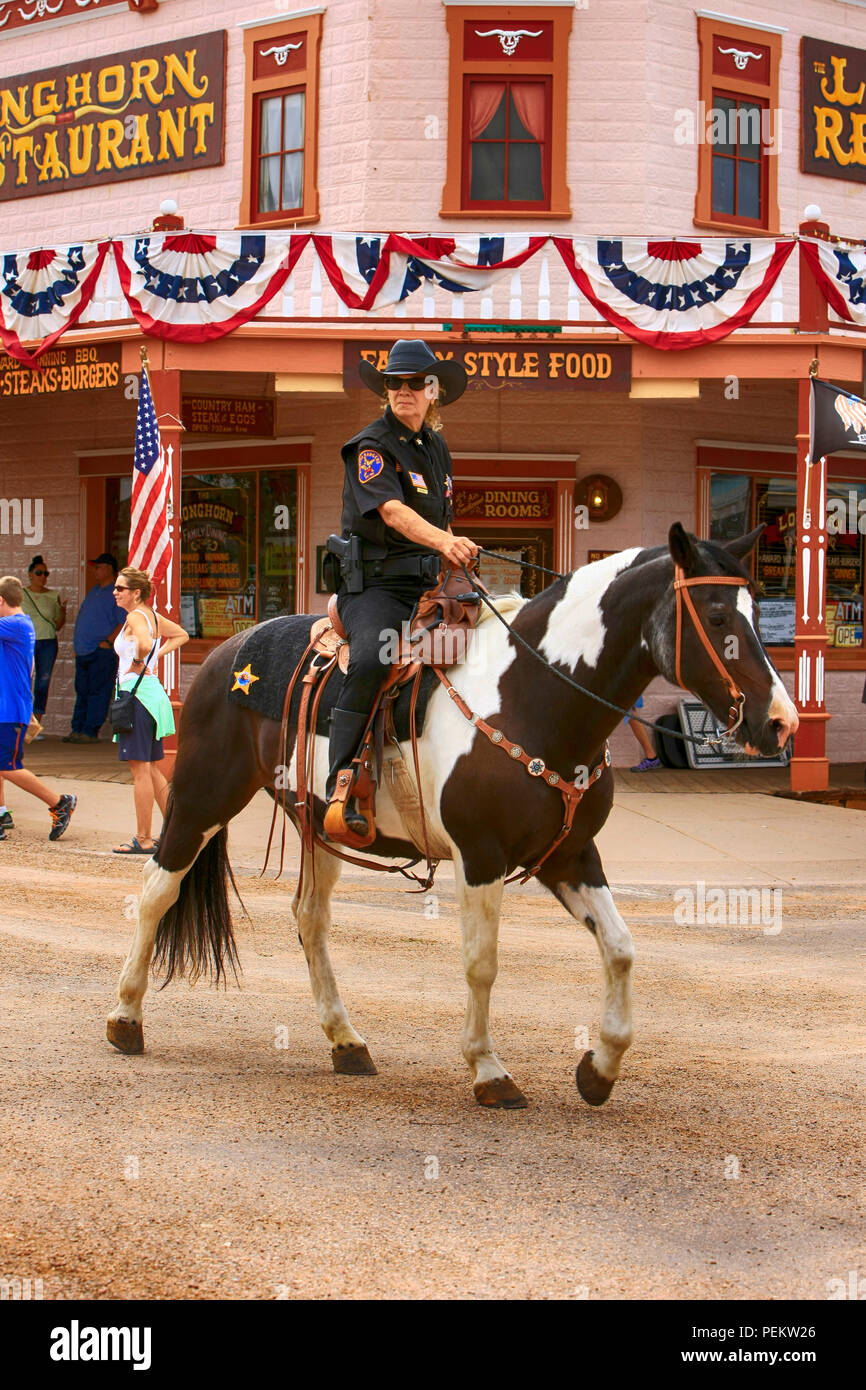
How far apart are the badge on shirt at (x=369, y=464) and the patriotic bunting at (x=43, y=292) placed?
10301 millimetres

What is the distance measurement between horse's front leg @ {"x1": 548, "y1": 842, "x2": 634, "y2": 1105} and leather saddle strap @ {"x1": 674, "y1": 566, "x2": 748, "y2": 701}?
844mm

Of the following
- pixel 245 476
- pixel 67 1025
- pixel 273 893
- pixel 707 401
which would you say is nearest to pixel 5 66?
pixel 245 476

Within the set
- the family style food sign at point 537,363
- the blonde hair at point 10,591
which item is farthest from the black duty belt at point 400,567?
the family style food sign at point 537,363

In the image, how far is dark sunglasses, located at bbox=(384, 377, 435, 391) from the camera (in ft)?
18.0

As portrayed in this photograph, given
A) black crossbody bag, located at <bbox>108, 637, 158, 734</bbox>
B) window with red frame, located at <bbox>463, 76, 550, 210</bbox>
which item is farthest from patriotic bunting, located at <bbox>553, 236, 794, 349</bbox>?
black crossbody bag, located at <bbox>108, 637, 158, 734</bbox>

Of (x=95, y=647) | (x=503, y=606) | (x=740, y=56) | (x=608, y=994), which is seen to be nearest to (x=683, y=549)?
(x=503, y=606)

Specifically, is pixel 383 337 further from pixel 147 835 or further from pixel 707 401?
pixel 147 835

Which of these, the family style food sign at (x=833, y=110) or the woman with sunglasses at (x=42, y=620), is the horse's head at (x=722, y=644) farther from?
the woman with sunglasses at (x=42, y=620)

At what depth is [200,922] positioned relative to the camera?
Answer: 6156 millimetres

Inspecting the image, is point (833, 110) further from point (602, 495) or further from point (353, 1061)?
point (353, 1061)

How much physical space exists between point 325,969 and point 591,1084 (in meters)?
1.26

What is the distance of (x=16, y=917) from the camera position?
8.51 metres

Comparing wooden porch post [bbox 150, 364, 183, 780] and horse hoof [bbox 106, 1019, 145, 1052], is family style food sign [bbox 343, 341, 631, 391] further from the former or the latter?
horse hoof [bbox 106, 1019, 145, 1052]

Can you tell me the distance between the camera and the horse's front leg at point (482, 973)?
5.09 meters
